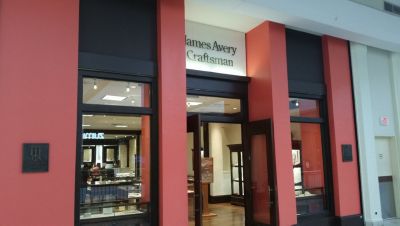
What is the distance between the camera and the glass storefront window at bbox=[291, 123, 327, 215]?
6379 mm

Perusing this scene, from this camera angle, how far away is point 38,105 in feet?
13.0

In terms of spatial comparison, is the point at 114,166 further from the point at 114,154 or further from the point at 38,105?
the point at 38,105

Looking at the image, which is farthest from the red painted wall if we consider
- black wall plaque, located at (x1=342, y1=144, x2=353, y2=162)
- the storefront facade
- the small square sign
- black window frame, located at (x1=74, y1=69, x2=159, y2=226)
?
the small square sign

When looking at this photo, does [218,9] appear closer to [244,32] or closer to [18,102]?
[244,32]

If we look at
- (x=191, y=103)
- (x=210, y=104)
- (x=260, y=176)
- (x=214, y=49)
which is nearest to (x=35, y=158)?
(x=191, y=103)

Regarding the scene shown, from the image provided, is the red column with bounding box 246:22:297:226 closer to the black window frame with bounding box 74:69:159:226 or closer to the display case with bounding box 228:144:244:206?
the black window frame with bounding box 74:69:159:226

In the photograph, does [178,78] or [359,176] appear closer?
[178,78]

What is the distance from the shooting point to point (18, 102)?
Answer: 385 cm

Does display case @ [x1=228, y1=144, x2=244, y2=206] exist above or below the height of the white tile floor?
above

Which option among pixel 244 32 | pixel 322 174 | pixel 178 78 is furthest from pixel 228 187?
pixel 178 78

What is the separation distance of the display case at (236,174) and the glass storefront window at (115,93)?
6502mm

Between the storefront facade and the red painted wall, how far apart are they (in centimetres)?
1

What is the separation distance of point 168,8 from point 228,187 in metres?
7.88

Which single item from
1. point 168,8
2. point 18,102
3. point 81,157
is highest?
point 168,8
